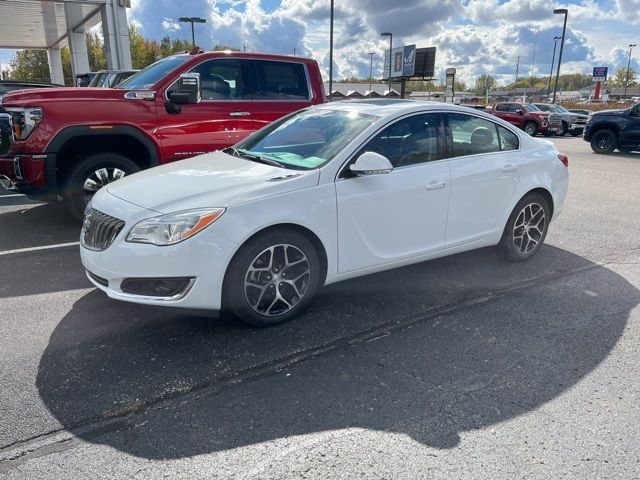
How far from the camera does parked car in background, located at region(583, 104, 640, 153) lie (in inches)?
A: 627

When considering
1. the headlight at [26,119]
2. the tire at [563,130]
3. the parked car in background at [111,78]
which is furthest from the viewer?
the tire at [563,130]

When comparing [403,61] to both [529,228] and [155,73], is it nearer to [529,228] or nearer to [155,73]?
[155,73]

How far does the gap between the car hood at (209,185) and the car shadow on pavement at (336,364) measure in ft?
3.00

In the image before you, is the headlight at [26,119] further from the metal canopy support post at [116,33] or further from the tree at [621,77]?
the tree at [621,77]

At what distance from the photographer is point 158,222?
133 inches

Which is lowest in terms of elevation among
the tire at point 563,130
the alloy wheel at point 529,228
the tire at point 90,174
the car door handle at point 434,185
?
the tire at point 563,130

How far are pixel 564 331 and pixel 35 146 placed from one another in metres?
5.45

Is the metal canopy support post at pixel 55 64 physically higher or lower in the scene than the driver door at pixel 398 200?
higher

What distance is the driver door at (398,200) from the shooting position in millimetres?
3943

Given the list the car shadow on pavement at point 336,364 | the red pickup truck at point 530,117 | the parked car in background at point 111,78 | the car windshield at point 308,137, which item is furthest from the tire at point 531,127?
the car windshield at point 308,137

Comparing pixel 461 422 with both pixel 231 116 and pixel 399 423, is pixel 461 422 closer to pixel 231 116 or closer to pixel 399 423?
pixel 399 423

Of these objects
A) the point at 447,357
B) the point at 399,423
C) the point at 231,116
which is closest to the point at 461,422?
the point at 399,423

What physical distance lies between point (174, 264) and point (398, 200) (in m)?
1.80

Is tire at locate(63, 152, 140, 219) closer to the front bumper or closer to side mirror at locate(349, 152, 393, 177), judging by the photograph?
the front bumper
